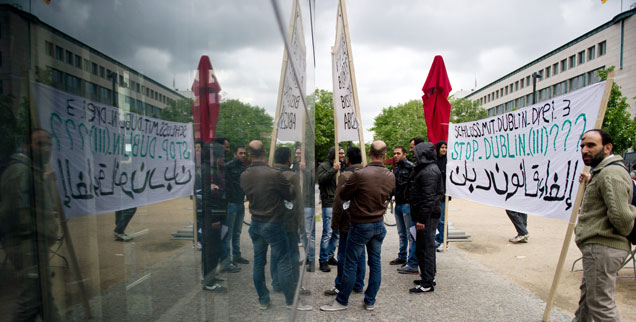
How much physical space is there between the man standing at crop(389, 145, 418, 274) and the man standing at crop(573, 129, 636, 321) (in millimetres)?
2638

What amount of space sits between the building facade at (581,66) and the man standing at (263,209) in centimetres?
2878

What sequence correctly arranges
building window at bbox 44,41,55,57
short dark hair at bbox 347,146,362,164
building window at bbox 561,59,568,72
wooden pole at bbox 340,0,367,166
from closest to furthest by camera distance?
building window at bbox 44,41,55,57, short dark hair at bbox 347,146,362,164, wooden pole at bbox 340,0,367,166, building window at bbox 561,59,568,72

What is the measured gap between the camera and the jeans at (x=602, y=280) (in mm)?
2848

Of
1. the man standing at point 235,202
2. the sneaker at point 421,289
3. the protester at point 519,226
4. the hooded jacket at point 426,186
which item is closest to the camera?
the man standing at point 235,202

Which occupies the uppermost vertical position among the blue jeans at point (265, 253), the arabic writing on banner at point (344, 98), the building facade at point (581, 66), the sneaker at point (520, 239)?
the building facade at point (581, 66)

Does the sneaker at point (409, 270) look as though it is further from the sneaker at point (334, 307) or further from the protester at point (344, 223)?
the sneaker at point (334, 307)

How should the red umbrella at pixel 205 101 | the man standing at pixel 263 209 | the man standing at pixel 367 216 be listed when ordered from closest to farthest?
1. the red umbrella at pixel 205 101
2. the man standing at pixel 263 209
3. the man standing at pixel 367 216

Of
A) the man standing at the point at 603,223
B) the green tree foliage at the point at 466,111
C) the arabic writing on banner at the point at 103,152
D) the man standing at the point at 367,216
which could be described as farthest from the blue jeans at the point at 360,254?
the green tree foliage at the point at 466,111

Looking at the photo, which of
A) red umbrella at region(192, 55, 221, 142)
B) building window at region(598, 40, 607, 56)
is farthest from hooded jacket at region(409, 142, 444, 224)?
building window at region(598, 40, 607, 56)

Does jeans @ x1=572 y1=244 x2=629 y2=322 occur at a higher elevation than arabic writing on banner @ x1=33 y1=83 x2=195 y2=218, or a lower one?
lower

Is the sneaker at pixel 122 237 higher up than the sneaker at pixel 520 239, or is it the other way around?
the sneaker at pixel 122 237

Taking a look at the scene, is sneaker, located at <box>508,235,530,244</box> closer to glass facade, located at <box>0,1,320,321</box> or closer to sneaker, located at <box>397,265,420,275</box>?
sneaker, located at <box>397,265,420,275</box>

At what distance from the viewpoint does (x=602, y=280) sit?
9.44 feet

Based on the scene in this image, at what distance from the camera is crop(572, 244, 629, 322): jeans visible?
112 inches
